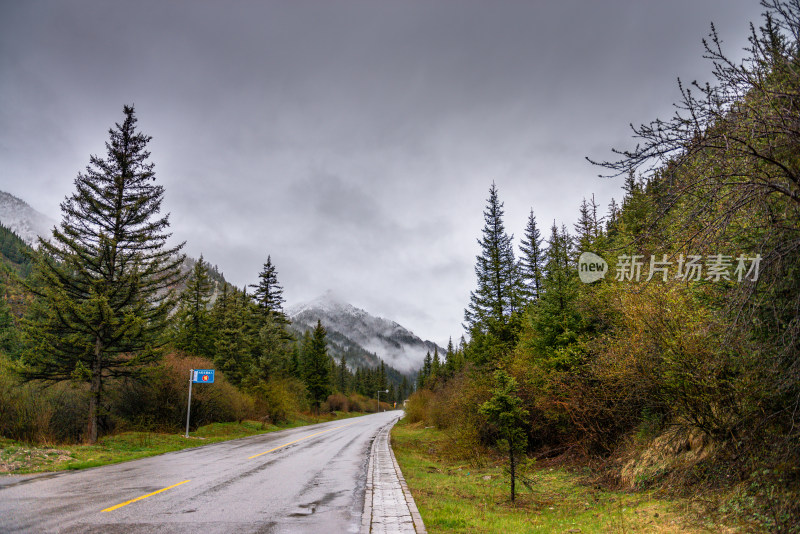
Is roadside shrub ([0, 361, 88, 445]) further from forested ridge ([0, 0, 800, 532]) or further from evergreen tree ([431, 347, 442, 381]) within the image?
evergreen tree ([431, 347, 442, 381])

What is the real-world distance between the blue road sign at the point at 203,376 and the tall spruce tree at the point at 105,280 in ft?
14.0

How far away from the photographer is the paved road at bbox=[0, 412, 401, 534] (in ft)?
21.4

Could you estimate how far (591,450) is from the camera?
46.0 ft

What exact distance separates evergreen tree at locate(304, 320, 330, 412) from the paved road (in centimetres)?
5062

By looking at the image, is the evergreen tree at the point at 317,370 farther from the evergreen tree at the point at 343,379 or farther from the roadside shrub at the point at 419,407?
the evergreen tree at the point at 343,379

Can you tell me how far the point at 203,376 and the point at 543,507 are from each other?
22427 mm

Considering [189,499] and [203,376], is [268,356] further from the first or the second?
[189,499]

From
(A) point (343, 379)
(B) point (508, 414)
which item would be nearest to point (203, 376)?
(B) point (508, 414)

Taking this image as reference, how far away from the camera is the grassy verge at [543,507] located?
24.0 feet

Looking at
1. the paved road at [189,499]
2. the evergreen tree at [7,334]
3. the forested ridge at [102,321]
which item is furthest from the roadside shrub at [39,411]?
the evergreen tree at [7,334]

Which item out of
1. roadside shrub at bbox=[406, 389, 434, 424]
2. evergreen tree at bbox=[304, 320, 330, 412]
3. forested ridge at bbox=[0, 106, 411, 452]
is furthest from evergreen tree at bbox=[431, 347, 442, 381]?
forested ridge at bbox=[0, 106, 411, 452]

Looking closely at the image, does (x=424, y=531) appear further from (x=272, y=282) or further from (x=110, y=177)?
(x=272, y=282)

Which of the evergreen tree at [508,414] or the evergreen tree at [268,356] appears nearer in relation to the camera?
the evergreen tree at [508,414]

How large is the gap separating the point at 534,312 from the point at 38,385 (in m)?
23.1
